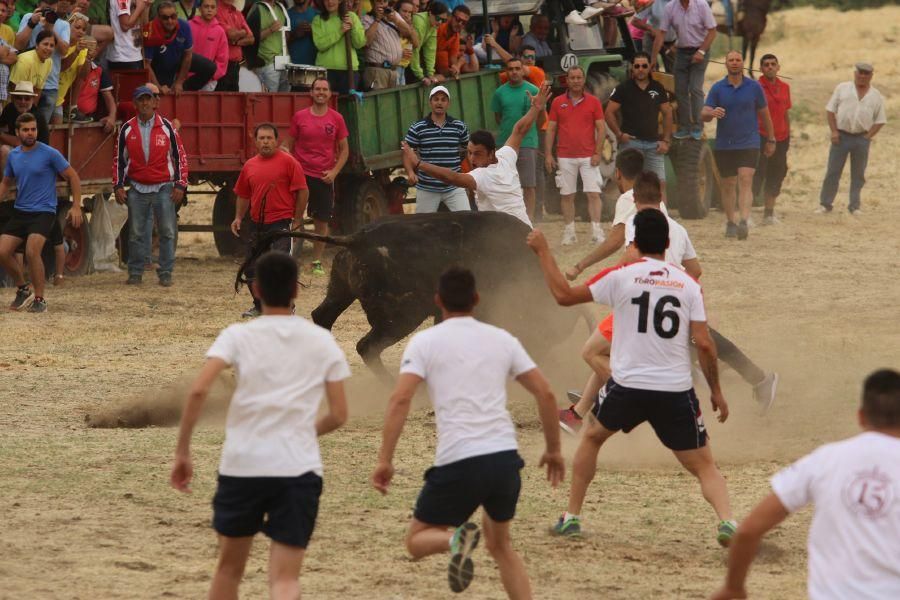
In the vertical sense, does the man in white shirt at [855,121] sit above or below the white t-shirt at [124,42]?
below

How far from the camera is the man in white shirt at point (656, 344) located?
21.9 ft

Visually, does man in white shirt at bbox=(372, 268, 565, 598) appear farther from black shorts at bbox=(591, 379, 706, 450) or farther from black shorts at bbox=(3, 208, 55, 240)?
black shorts at bbox=(3, 208, 55, 240)

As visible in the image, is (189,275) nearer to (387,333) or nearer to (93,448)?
(387,333)

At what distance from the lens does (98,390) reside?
10586mm

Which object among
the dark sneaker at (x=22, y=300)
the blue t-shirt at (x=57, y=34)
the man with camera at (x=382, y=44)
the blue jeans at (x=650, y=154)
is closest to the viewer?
the dark sneaker at (x=22, y=300)

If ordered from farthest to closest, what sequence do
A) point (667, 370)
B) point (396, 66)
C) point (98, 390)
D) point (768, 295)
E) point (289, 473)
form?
point (396, 66) < point (768, 295) < point (98, 390) < point (667, 370) < point (289, 473)

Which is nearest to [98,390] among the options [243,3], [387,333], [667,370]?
[387,333]

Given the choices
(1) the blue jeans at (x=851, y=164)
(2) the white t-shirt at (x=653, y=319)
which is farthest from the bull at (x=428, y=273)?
(1) the blue jeans at (x=851, y=164)

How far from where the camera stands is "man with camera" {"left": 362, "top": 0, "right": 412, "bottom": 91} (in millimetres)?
16828

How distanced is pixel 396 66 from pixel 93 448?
940 centimetres

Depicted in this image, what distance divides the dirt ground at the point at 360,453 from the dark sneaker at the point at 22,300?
0.88 ft

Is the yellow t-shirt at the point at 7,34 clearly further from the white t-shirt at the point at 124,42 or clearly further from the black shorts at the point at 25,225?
the black shorts at the point at 25,225

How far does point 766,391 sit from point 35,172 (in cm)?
705

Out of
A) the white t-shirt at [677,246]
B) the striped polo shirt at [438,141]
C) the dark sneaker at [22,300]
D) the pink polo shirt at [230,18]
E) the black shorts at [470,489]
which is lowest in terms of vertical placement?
the dark sneaker at [22,300]
